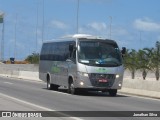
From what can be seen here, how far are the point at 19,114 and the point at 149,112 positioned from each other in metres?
4.86

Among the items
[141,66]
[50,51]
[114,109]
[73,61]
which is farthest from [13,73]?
[114,109]

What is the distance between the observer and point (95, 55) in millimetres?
27953

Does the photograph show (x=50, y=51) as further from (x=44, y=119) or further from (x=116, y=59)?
(x=44, y=119)

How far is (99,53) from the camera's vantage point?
2800 centimetres

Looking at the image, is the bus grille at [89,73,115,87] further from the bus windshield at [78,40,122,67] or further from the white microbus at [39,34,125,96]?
the bus windshield at [78,40,122,67]

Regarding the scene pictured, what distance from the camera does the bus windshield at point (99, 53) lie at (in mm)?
27750

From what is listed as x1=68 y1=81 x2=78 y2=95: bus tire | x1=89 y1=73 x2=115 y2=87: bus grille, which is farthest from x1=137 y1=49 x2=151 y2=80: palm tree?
x1=89 y1=73 x2=115 y2=87: bus grille

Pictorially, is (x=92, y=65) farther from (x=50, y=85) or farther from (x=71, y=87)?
(x=50, y=85)

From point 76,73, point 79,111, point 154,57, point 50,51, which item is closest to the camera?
point 79,111

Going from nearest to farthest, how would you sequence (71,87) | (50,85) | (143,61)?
(71,87) < (50,85) < (143,61)

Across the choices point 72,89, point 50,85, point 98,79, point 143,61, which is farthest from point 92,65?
point 143,61

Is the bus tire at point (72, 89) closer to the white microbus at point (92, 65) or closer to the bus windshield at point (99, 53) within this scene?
the white microbus at point (92, 65)

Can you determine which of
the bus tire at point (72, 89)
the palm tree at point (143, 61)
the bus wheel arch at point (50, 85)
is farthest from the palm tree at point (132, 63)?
the bus tire at point (72, 89)

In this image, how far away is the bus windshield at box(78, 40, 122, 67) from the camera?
27750 millimetres
